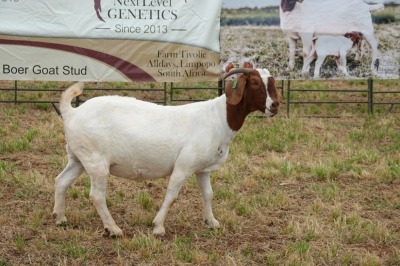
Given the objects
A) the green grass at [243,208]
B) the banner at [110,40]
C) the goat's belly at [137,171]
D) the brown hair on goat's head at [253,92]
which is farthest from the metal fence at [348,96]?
the goat's belly at [137,171]

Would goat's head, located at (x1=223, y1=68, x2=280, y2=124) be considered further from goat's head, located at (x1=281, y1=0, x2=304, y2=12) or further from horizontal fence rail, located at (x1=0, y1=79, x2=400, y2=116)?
goat's head, located at (x1=281, y1=0, x2=304, y2=12)

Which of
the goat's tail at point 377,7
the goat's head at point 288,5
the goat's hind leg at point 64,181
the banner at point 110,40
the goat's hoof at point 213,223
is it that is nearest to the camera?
the goat's hind leg at point 64,181

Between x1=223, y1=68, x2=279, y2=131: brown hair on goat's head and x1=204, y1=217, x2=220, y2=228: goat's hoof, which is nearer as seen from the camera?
x1=223, y1=68, x2=279, y2=131: brown hair on goat's head

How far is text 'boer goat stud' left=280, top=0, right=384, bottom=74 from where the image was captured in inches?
511

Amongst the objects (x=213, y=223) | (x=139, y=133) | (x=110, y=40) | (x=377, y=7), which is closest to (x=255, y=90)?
(x=139, y=133)

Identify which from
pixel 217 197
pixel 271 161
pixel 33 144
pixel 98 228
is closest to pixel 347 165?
pixel 271 161

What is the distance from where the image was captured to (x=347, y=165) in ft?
30.2

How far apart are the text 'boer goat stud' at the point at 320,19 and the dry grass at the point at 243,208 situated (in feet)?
8.62

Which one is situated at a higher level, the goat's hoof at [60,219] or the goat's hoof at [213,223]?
the goat's hoof at [60,219]

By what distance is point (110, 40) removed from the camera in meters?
12.4

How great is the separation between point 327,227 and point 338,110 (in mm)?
7508

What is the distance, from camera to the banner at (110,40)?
12.2 metres

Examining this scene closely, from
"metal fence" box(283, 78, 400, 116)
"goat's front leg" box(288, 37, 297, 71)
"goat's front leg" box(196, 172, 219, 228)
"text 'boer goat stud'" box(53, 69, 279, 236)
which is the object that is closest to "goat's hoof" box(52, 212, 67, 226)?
"text 'boer goat stud'" box(53, 69, 279, 236)

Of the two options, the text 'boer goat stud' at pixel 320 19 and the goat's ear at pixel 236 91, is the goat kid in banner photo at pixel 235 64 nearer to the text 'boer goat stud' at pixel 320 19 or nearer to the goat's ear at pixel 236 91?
the text 'boer goat stud' at pixel 320 19
